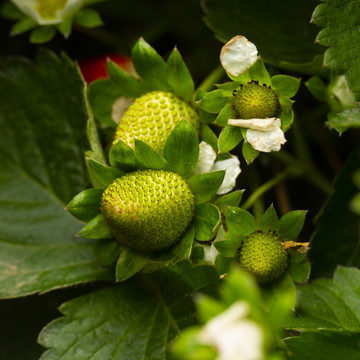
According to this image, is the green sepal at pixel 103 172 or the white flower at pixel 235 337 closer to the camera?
the white flower at pixel 235 337

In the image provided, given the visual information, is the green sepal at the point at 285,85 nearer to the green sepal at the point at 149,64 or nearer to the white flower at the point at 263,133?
the white flower at the point at 263,133

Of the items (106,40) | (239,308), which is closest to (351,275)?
(239,308)

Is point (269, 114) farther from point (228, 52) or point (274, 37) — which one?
point (274, 37)

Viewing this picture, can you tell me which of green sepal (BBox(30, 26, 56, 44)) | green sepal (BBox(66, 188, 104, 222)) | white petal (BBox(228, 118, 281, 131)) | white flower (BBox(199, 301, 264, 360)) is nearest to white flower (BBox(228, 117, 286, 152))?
white petal (BBox(228, 118, 281, 131))

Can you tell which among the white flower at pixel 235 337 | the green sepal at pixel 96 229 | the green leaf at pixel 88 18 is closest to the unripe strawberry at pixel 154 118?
the green sepal at pixel 96 229

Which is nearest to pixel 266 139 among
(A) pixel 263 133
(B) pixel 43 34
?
(A) pixel 263 133

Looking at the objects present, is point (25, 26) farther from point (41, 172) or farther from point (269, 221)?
point (269, 221)
